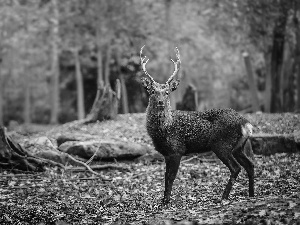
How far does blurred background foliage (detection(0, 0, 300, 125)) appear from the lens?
70.0 feet

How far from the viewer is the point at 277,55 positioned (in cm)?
2148

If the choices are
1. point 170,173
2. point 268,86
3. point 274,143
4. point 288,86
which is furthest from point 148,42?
point 170,173

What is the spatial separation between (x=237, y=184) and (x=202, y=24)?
16941 millimetres

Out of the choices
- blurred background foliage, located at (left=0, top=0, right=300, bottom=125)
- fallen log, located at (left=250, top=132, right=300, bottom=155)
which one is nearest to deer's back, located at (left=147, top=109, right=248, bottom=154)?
fallen log, located at (left=250, top=132, right=300, bottom=155)

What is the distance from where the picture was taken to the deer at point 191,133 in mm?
8289

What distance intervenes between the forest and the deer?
0.02 metres

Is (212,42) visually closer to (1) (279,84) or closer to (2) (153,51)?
(2) (153,51)

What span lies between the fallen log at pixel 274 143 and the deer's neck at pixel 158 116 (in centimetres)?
548

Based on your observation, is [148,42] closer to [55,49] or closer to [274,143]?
[55,49]

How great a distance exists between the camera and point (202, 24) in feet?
84.7

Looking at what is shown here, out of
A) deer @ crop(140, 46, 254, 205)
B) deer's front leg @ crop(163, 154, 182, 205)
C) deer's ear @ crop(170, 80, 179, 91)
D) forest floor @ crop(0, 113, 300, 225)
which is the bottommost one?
forest floor @ crop(0, 113, 300, 225)

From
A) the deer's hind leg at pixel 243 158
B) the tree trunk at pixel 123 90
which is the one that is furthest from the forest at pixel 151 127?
the tree trunk at pixel 123 90

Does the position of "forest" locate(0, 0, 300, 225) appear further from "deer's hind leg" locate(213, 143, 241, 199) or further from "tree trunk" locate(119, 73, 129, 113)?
"tree trunk" locate(119, 73, 129, 113)

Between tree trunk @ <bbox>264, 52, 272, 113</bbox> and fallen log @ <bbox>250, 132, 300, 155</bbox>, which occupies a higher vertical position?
tree trunk @ <bbox>264, 52, 272, 113</bbox>
